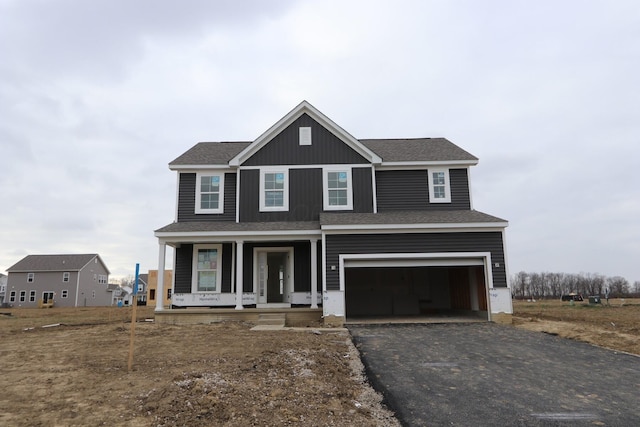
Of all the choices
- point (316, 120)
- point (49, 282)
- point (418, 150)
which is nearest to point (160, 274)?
point (316, 120)

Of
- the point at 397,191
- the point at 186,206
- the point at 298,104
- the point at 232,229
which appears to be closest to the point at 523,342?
the point at 397,191

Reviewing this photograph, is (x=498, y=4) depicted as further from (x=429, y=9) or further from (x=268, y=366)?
(x=268, y=366)

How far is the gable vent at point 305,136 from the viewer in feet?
56.4

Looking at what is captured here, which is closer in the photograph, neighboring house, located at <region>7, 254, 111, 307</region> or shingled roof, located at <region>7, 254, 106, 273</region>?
neighboring house, located at <region>7, 254, 111, 307</region>

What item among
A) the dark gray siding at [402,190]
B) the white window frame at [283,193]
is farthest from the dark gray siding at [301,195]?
the dark gray siding at [402,190]

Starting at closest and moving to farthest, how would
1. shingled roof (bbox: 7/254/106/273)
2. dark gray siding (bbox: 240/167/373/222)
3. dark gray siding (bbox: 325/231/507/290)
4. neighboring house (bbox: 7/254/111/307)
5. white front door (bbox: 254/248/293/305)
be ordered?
dark gray siding (bbox: 325/231/507/290) < white front door (bbox: 254/248/293/305) < dark gray siding (bbox: 240/167/373/222) < neighboring house (bbox: 7/254/111/307) < shingled roof (bbox: 7/254/106/273)

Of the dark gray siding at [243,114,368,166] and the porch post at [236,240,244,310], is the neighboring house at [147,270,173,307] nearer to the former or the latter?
the porch post at [236,240,244,310]

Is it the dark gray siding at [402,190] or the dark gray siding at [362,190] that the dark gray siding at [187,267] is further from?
the dark gray siding at [402,190]

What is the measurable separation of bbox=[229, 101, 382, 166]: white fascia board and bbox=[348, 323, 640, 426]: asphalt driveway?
8137 mm

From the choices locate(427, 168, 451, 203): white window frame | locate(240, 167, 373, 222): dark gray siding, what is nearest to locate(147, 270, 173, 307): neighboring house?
locate(240, 167, 373, 222): dark gray siding

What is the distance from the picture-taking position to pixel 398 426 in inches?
189

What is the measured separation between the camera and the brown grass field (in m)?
5.02

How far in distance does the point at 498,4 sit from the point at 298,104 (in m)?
7.92

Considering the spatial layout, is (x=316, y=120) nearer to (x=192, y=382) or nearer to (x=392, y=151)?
(x=392, y=151)
